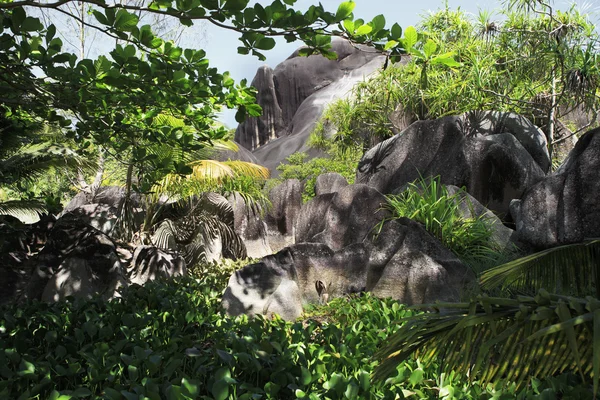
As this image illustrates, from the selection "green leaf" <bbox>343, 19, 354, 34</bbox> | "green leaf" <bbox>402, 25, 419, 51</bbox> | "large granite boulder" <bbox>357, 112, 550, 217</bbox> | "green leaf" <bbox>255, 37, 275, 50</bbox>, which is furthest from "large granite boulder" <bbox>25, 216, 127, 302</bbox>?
"large granite boulder" <bbox>357, 112, 550, 217</bbox>

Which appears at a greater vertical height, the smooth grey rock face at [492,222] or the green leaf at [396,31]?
the green leaf at [396,31]

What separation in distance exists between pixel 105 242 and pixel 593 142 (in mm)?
6287

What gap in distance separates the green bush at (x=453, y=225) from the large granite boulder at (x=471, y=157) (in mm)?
1847

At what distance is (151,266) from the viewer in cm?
762

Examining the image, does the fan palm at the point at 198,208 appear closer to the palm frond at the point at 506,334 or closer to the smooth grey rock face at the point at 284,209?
the smooth grey rock face at the point at 284,209

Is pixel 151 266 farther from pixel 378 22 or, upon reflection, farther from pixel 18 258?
pixel 378 22

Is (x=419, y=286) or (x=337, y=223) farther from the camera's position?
(x=337, y=223)

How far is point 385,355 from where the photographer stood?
73.4 inches

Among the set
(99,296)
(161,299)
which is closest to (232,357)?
(161,299)

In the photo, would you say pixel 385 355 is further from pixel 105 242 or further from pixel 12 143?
pixel 12 143

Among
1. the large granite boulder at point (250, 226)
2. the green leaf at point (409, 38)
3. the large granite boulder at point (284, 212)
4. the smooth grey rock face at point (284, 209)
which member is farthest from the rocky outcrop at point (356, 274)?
the smooth grey rock face at point (284, 209)

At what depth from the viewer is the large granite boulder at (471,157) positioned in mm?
9711

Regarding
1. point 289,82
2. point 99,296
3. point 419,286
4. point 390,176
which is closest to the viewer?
point 99,296

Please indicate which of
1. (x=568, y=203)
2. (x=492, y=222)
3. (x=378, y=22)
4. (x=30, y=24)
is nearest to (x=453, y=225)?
(x=492, y=222)
